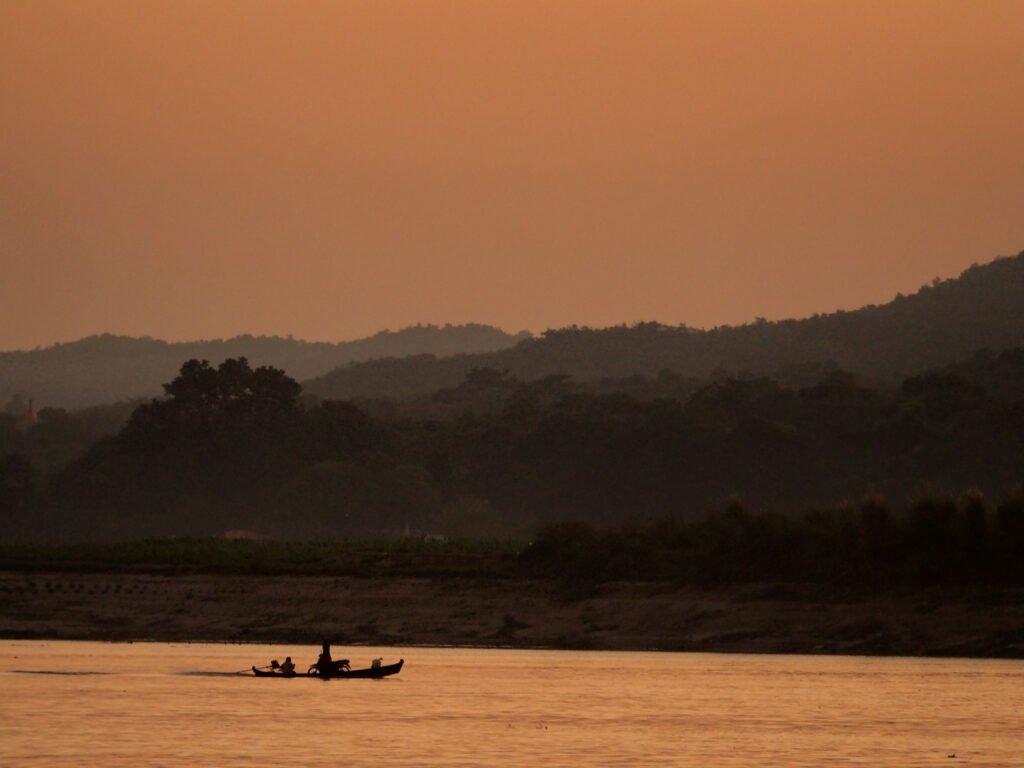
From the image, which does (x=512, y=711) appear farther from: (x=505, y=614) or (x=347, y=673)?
(x=505, y=614)

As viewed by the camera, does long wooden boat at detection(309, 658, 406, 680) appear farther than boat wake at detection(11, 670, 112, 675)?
Yes

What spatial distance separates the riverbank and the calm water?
2310mm

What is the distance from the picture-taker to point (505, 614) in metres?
64.5

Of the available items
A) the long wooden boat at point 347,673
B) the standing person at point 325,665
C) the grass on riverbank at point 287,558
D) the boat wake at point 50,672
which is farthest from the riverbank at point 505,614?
the boat wake at point 50,672

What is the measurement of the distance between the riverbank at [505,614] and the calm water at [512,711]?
2310 millimetres

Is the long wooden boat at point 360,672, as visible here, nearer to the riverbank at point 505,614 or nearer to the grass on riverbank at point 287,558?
the riverbank at point 505,614

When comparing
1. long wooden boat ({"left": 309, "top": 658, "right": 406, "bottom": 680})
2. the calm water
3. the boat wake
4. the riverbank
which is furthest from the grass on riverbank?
the boat wake

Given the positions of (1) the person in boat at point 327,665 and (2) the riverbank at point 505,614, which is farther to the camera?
(2) the riverbank at point 505,614

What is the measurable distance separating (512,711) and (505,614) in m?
20.9

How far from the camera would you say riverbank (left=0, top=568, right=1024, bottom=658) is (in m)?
59.9

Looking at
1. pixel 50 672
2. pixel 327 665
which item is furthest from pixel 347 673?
pixel 50 672

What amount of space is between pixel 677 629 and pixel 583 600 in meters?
4.25

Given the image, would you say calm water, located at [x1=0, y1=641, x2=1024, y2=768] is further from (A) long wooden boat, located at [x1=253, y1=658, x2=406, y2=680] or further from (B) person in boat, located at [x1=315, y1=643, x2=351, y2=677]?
Answer: (B) person in boat, located at [x1=315, y1=643, x2=351, y2=677]

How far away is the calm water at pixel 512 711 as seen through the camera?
36969 mm
